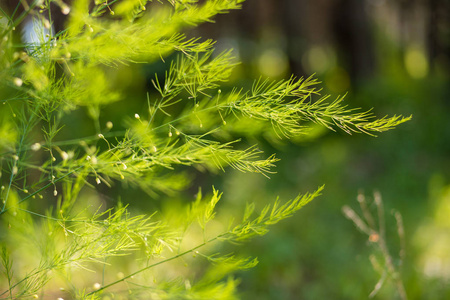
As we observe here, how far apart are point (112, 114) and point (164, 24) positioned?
7.36 feet

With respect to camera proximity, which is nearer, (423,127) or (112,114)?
(112,114)

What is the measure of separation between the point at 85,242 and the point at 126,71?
290 cm

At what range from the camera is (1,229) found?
1.82 m

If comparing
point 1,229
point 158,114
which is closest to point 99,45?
point 1,229

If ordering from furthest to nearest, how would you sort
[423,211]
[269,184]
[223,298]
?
[269,184], [423,211], [223,298]

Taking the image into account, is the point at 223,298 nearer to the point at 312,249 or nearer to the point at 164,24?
the point at 164,24

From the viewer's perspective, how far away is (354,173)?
332cm

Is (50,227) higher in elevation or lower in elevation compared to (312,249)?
higher

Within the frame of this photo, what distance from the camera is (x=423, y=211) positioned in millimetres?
2643

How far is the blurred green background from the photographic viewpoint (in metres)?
2.19

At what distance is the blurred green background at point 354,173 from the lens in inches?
86.1

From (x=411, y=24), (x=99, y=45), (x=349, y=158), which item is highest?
(x=99, y=45)

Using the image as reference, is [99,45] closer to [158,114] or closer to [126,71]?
[158,114]

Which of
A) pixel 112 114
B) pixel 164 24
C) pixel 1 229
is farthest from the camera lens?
pixel 112 114
